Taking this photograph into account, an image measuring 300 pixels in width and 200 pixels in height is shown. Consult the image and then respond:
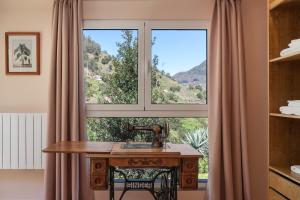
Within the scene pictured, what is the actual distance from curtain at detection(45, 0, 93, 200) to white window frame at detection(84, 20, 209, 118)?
0.21 metres

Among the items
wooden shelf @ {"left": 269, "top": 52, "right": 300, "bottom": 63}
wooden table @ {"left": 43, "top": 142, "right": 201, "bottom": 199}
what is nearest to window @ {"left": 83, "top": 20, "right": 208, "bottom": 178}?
wooden table @ {"left": 43, "top": 142, "right": 201, "bottom": 199}

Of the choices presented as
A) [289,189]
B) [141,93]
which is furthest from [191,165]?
[141,93]

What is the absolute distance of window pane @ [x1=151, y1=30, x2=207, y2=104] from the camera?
10.4 feet

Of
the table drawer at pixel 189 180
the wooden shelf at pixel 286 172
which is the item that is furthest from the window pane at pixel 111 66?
the wooden shelf at pixel 286 172

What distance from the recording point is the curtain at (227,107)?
9.41 feet

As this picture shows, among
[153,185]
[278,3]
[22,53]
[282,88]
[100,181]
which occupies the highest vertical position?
[278,3]

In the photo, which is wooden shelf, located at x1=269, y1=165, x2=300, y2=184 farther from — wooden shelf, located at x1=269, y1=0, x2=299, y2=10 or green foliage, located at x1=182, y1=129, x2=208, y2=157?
wooden shelf, located at x1=269, y1=0, x2=299, y2=10

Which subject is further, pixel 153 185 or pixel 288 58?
pixel 153 185

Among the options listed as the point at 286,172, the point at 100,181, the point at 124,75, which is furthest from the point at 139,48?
the point at 286,172

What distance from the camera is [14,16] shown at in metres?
3.12

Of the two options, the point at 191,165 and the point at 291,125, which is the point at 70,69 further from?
the point at 291,125

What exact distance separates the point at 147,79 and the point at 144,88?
3.9 inches

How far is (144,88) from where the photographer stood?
314 centimetres

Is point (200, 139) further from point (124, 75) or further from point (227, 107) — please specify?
point (124, 75)
